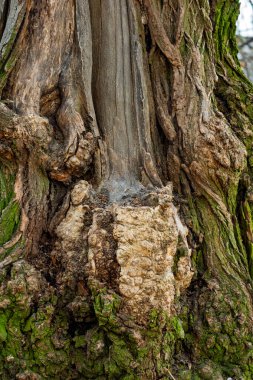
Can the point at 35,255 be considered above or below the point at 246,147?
below

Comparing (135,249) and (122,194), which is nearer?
(135,249)

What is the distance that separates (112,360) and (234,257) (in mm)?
912

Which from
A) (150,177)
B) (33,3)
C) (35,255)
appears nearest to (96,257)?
(35,255)

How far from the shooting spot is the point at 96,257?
2148 mm

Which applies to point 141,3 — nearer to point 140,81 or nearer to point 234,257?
point 140,81

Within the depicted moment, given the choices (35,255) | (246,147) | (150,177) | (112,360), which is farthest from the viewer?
(246,147)

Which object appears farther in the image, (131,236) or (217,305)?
(217,305)

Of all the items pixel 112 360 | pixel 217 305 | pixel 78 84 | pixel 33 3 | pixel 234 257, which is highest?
pixel 33 3

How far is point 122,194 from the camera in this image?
2.45 m

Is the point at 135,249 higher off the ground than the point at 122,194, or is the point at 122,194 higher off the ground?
the point at 122,194

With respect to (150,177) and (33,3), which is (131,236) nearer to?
(150,177)

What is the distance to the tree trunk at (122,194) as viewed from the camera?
2086 millimetres

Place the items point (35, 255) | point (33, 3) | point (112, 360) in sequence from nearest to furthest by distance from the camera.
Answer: point (112, 360) < point (35, 255) < point (33, 3)

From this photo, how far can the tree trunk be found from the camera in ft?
6.84
